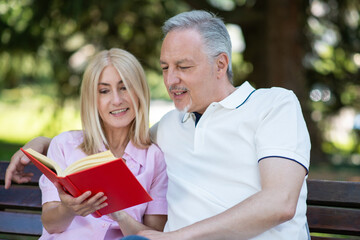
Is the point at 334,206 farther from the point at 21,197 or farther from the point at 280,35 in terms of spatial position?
the point at 280,35

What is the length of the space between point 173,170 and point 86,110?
2.07 ft

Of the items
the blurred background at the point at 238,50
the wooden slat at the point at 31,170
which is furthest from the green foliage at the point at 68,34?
the wooden slat at the point at 31,170

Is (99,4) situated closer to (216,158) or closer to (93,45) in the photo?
(93,45)

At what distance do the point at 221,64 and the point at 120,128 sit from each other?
2.40ft

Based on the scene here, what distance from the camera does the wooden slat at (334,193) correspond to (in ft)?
9.07

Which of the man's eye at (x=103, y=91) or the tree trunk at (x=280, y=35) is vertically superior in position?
the tree trunk at (x=280, y=35)

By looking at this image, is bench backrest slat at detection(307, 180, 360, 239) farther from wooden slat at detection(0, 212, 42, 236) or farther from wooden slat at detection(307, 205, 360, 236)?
wooden slat at detection(0, 212, 42, 236)

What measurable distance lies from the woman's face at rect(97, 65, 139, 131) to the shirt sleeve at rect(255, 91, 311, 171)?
85 centimetres

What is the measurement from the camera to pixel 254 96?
2562 millimetres

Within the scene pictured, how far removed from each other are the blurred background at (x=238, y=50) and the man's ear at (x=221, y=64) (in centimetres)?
353

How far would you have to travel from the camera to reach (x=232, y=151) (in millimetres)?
2479

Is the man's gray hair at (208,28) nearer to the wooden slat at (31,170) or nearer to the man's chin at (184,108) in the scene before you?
the man's chin at (184,108)

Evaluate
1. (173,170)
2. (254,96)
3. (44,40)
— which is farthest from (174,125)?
(44,40)

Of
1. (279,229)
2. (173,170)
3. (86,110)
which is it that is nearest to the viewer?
(279,229)
